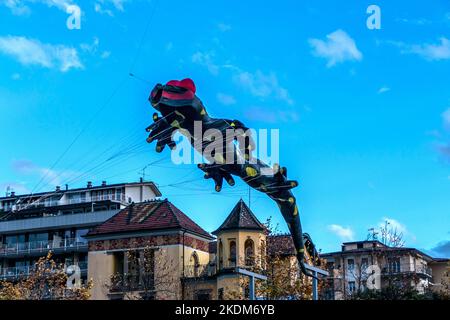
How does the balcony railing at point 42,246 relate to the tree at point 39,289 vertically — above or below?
above

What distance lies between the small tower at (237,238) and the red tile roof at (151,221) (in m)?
1.91

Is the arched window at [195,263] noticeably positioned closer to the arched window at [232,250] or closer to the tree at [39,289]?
the arched window at [232,250]

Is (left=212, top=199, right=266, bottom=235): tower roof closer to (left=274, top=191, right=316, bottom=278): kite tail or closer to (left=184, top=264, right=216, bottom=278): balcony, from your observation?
(left=184, top=264, right=216, bottom=278): balcony

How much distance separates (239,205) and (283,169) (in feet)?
88.9

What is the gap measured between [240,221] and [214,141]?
26600 millimetres

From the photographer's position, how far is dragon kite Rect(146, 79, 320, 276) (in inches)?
945

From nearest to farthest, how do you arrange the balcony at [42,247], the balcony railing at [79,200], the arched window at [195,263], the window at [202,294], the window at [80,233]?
1. the window at [202,294]
2. the arched window at [195,263]
3. the balcony at [42,247]
4. the window at [80,233]
5. the balcony railing at [79,200]

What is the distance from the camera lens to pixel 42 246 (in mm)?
68125

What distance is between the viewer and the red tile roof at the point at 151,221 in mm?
50662

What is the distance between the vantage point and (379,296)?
41.2 metres

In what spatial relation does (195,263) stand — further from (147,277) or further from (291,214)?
(291,214)

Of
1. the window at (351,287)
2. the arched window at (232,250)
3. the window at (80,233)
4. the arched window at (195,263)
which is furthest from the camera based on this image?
the window at (80,233)

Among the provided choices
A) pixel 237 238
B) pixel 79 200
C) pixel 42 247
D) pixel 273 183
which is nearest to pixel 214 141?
pixel 273 183

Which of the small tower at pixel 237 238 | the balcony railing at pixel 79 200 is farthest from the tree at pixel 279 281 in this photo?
the balcony railing at pixel 79 200
